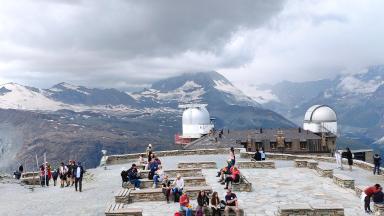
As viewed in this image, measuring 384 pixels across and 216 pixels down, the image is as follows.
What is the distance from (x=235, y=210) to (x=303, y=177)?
12.8 metres

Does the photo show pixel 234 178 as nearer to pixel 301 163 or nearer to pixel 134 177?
pixel 134 177

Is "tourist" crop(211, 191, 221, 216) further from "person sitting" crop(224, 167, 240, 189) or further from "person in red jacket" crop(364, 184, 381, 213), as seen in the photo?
"person in red jacket" crop(364, 184, 381, 213)

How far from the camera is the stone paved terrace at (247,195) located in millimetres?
23516

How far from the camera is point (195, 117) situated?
91.4 meters

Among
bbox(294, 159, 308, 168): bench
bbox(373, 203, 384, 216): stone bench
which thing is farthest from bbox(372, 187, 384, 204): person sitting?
bbox(294, 159, 308, 168): bench

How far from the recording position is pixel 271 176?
32812mm

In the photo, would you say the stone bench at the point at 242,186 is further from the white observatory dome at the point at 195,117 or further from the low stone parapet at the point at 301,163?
the white observatory dome at the point at 195,117

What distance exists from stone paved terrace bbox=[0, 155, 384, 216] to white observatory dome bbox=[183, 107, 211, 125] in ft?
177

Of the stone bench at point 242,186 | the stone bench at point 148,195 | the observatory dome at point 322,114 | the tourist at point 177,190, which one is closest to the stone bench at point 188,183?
the stone bench at point 242,186

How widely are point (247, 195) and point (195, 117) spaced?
65.7m

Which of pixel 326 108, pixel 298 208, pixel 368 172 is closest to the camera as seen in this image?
pixel 298 208

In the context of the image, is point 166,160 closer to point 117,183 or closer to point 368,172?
point 117,183

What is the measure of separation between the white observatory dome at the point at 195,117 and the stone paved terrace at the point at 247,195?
54.0 metres

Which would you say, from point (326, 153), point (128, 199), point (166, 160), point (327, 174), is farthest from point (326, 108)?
point (128, 199)
